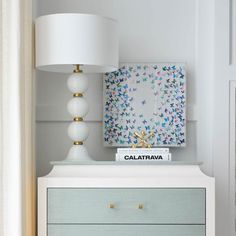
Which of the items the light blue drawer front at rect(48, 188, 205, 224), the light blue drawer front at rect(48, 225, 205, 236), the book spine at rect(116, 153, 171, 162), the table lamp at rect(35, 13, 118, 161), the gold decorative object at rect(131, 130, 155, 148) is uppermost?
the table lamp at rect(35, 13, 118, 161)

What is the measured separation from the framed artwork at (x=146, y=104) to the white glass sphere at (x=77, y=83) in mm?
231

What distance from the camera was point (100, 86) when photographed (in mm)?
3039

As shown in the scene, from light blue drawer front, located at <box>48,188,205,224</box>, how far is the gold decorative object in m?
0.33

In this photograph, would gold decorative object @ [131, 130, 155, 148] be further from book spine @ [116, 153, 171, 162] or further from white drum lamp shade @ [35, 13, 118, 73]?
white drum lamp shade @ [35, 13, 118, 73]

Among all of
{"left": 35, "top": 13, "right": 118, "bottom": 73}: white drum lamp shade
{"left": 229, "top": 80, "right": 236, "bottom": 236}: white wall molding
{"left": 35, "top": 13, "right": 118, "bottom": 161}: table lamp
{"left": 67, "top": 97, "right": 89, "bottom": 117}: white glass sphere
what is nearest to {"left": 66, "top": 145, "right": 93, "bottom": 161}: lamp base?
{"left": 35, "top": 13, "right": 118, "bottom": 161}: table lamp

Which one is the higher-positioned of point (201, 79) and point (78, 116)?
point (201, 79)

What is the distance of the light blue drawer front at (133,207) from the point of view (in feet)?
8.14

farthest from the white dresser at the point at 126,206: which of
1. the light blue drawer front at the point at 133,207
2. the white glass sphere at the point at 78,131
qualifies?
the white glass sphere at the point at 78,131

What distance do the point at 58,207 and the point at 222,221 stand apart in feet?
3.10

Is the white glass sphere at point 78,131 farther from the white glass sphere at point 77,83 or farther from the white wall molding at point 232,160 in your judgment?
the white wall molding at point 232,160

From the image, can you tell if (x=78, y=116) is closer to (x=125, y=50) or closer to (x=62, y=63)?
(x=62, y=63)

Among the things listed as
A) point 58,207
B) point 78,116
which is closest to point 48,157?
point 78,116

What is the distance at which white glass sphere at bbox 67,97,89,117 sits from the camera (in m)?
2.75

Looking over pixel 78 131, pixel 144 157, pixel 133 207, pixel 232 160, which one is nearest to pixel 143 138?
pixel 144 157
